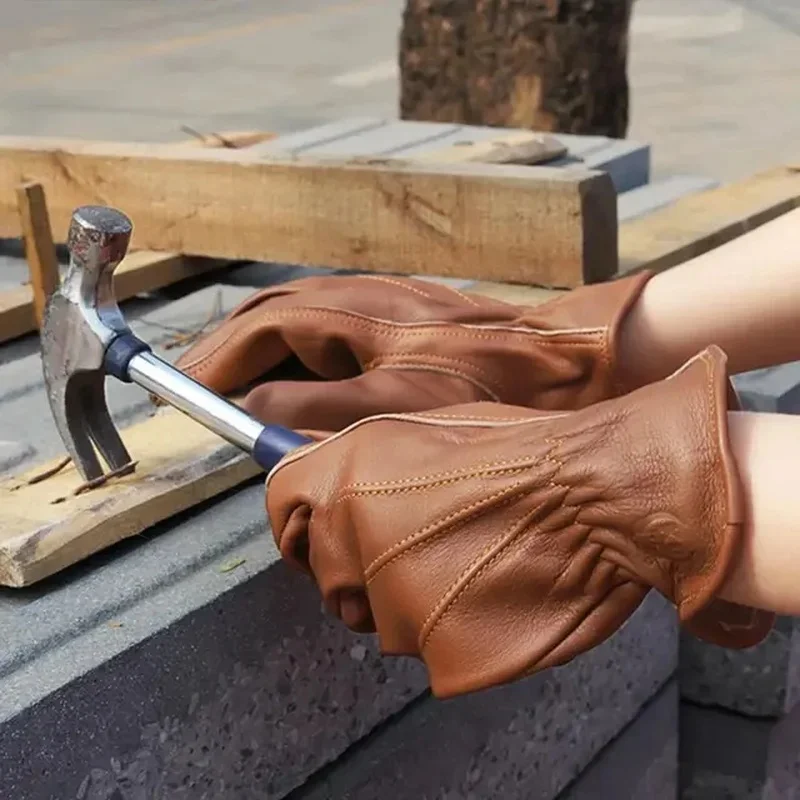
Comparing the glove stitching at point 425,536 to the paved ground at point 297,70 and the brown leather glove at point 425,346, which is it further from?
the paved ground at point 297,70

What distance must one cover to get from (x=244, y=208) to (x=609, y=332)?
61 centimetres

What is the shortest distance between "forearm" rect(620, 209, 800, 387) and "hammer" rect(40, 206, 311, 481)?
374 millimetres

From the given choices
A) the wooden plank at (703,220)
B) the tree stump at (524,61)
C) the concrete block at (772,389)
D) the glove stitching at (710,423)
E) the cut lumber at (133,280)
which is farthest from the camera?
the tree stump at (524,61)

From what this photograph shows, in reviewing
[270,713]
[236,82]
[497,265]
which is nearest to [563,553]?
[270,713]

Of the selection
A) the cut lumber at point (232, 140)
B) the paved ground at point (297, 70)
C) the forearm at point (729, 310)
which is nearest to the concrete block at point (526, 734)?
the forearm at point (729, 310)

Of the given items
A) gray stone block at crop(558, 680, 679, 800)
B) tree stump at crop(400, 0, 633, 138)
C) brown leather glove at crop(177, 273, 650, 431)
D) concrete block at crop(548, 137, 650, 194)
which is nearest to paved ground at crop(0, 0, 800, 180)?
tree stump at crop(400, 0, 633, 138)

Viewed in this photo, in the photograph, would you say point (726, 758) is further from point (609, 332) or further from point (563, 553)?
point (563, 553)

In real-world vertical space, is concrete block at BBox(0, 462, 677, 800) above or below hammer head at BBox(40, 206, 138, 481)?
below

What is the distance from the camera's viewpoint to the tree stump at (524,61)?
9.37ft

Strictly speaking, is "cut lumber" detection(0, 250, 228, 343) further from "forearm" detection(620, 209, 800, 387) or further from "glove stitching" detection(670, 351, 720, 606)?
"glove stitching" detection(670, 351, 720, 606)

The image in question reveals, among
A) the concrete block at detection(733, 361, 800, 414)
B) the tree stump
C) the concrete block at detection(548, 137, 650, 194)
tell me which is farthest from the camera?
the tree stump

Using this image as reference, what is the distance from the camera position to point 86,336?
113 cm

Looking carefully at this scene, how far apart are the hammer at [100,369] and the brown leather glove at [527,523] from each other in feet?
0.30

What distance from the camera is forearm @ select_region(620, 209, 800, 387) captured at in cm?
125
